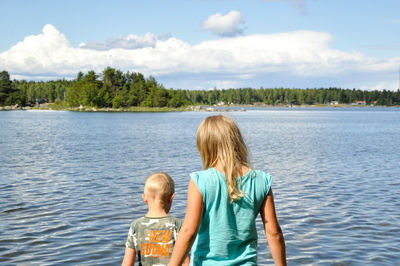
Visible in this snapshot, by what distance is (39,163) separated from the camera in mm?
22656

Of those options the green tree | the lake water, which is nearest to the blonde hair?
the lake water

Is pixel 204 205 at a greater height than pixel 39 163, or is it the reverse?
pixel 204 205

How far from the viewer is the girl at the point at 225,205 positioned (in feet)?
9.93

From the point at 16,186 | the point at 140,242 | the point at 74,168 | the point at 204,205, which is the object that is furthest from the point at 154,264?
the point at 74,168

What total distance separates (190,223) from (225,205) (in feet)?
0.95

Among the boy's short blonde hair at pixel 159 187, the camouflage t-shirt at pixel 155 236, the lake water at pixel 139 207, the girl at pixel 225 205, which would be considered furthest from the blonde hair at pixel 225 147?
the lake water at pixel 139 207

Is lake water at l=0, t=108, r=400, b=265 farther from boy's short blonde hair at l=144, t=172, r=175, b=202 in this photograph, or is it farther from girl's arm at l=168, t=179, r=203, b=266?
girl's arm at l=168, t=179, r=203, b=266

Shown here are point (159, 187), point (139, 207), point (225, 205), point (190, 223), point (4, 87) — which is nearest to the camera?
point (190, 223)

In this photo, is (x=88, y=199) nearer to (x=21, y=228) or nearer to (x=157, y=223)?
(x=21, y=228)

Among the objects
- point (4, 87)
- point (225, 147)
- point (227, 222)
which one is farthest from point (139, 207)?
point (4, 87)

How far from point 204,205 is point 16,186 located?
14.4m

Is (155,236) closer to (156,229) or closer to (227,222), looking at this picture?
(156,229)

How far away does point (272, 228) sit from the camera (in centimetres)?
317

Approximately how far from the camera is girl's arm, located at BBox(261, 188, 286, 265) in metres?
3.15
